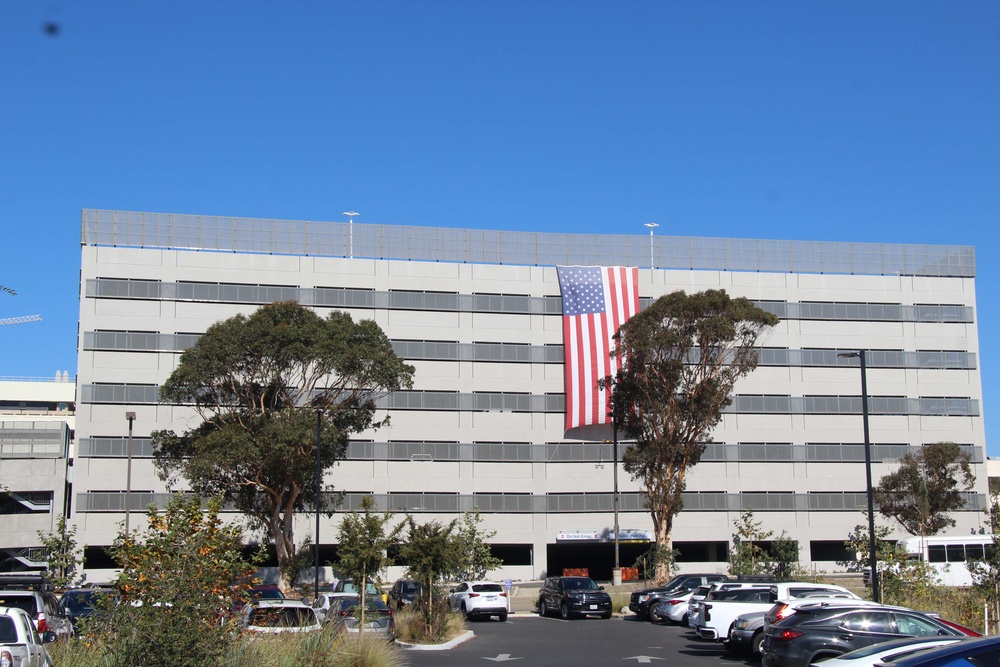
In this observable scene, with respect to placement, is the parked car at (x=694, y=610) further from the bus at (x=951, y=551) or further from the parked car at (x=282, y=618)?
the bus at (x=951, y=551)

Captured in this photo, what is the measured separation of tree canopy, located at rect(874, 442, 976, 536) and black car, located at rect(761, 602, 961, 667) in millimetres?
47026

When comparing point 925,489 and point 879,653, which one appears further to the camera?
point 925,489

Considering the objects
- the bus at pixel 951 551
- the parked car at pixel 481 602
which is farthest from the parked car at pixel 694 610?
the bus at pixel 951 551

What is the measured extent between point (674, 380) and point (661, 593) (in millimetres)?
15813

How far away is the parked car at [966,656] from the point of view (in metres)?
10.0

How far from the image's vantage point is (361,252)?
6812 cm

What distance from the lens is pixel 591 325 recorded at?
66688 millimetres

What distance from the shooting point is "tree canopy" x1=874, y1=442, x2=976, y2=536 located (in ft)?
209

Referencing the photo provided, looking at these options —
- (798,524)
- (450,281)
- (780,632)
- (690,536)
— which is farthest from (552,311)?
(780,632)

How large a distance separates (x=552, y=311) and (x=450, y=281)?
23.0 ft

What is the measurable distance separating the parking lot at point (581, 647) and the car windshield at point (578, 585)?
282cm

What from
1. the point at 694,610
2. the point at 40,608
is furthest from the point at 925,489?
the point at 40,608

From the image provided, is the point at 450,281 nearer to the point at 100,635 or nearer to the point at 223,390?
the point at 223,390

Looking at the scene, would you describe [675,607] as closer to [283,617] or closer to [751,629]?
[751,629]
